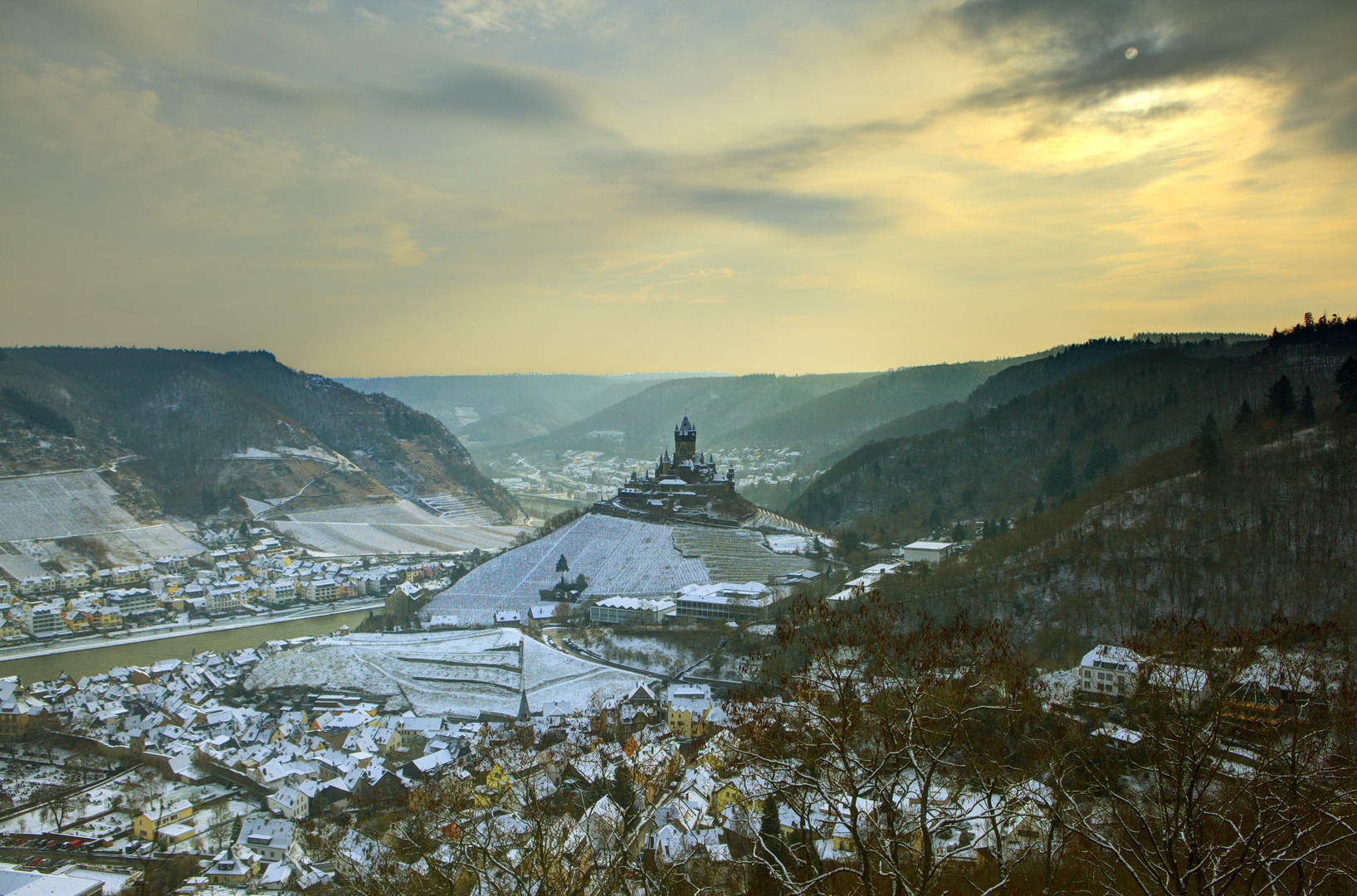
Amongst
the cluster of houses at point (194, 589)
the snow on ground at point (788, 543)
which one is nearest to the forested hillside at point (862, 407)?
the snow on ground at point (788, 543)

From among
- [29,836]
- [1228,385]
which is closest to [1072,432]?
[1228,385]

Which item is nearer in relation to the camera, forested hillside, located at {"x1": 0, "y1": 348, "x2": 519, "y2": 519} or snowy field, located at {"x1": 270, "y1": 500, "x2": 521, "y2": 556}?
snowy field, located at {"x1": 270, "y1": 500, "x2": 521, "y2": 556}

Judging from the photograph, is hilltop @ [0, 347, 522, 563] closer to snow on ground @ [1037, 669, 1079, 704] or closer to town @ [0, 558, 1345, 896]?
town @ [0, 558, 1345, 896]

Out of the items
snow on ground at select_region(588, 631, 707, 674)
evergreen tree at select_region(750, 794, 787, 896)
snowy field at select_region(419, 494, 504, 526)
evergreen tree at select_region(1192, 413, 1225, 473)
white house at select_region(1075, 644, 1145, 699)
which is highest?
evergreen tree at select_region(1192, 413, 1225, 473)

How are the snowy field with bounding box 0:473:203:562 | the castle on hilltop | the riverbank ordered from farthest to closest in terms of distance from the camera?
1. the snowy field with bounding box 0:473:203:562
2. the castle on hilltop
3. the riverbank

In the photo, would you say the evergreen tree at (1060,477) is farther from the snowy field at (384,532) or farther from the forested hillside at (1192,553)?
the snowy field at (384,532)

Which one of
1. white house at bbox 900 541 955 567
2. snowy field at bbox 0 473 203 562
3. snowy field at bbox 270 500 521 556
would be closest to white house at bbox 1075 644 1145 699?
white house at bbox 900 541 955 567

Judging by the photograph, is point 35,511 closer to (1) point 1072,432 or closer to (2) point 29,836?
(2) point 29,836
